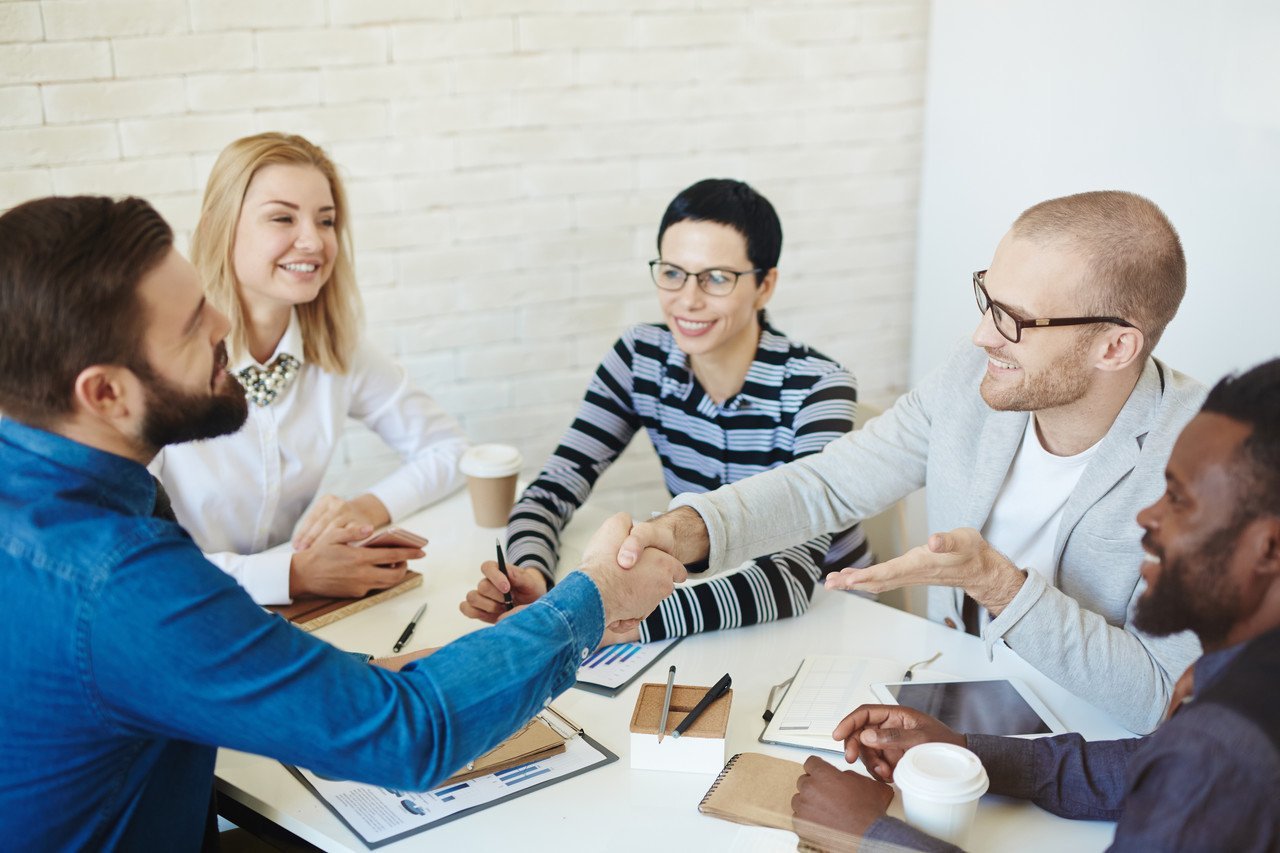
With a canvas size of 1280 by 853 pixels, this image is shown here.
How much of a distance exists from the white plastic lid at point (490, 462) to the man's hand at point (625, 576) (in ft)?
1.50

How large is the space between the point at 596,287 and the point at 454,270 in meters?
0.42

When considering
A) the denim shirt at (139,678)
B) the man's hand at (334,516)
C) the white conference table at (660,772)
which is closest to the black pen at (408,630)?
the white conference table at (660,772)

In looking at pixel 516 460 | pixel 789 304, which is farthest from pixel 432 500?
pixel 789 304

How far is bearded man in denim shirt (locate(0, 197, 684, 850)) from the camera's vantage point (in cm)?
113

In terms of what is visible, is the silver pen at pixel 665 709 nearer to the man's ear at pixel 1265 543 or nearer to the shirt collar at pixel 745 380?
the man's ear at pixel 1265 543

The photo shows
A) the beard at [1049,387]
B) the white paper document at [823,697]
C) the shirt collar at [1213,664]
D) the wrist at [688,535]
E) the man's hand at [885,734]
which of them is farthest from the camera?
the wrist at [688,535]

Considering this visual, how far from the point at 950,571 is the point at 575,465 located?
3.27 ft

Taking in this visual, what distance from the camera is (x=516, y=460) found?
2.22m

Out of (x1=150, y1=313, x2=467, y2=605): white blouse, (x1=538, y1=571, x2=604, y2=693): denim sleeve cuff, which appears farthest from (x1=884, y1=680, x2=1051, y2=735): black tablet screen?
(x1=150, y1=313, x2=467, y2=605): white blouse

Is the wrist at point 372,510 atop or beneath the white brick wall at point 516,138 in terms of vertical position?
beneath

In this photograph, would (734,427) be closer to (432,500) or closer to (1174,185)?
(432,500)

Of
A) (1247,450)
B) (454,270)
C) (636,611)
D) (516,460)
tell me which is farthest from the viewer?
(454,270)

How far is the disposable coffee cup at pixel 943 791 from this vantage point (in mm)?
1229

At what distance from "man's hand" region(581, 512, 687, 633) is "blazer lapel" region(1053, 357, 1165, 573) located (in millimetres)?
589
